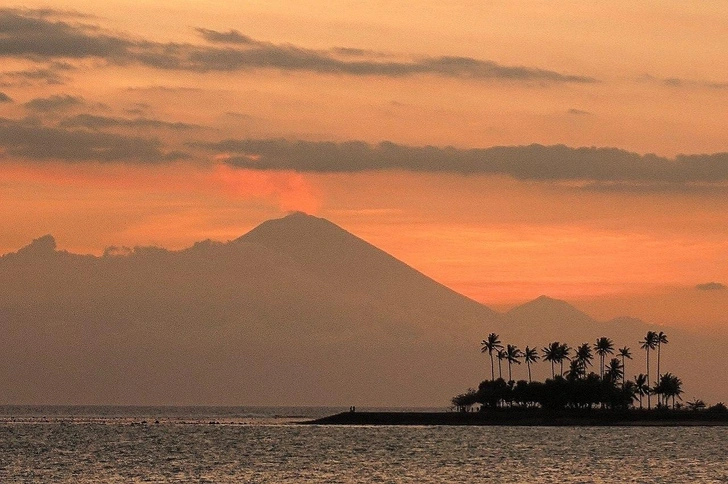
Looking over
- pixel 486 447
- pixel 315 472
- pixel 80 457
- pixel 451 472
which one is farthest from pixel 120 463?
pixel 486 447

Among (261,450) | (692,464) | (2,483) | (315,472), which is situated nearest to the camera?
(2,483)

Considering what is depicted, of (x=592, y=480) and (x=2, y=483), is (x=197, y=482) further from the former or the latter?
(x=592, y=480)

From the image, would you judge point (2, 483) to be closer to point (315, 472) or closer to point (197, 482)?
point (197, 482)

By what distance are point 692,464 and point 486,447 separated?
119 feet

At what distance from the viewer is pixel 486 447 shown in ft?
595

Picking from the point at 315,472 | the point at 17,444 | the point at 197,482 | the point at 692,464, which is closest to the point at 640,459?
the point at 692,464

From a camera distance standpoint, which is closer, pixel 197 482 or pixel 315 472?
pixel 197 482

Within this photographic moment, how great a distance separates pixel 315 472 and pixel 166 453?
40.7m

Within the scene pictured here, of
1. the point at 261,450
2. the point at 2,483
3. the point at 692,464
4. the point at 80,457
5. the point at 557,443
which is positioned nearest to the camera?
the point at 2,483

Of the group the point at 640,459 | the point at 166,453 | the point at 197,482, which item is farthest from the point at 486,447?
the point at 197,482

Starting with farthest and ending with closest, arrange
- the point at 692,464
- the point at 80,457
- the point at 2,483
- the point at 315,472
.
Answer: the point at 80,457
the point at 692,464
the point at 315,472
the point at 2,483

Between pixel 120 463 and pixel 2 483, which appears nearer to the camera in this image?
pixel 2 483

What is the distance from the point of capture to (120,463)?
15188cm

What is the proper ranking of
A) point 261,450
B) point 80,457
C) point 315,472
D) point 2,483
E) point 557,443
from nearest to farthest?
point 2,483, point 315,472, point 80,457, point 261,450, point 557,443
